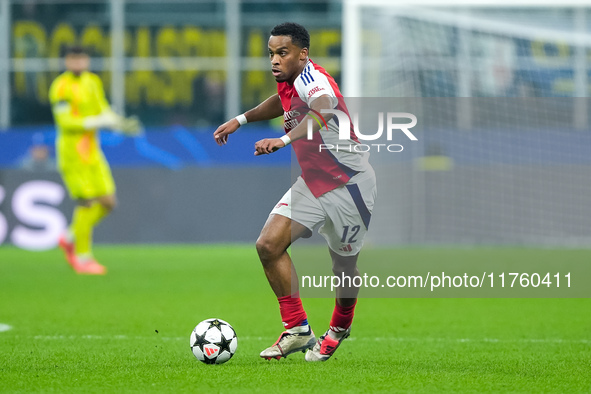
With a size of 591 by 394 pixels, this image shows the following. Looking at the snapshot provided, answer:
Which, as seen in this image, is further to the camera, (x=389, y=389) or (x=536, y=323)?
(x=536, y=323)

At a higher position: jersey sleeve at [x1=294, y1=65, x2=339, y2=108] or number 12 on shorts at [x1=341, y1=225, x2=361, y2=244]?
jersey sleeve at [x1=294, y1=65, x2=339, y2=108]

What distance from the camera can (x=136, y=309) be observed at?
28.4 ft

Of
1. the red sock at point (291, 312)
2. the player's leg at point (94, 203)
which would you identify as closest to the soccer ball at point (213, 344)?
the red sock at point (291, 312)

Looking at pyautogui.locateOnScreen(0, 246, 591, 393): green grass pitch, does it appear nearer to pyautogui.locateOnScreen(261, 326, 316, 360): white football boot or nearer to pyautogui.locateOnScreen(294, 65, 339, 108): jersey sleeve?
pyautogui.locateOnScreen(261, 326, 316, 360): white football boot

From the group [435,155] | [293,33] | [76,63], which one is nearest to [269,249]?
[293,33]

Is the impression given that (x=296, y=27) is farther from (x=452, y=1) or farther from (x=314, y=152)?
(x=452, y=1)

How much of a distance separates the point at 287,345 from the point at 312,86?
Result: 4.85ft

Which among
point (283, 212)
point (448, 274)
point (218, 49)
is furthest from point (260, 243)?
point (218, 49)

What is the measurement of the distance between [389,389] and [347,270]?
1.22 m

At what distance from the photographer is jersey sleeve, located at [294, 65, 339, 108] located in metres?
5.59

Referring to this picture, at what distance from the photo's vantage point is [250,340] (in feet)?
22.4

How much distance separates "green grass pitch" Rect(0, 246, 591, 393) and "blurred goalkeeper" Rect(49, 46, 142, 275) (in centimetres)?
43

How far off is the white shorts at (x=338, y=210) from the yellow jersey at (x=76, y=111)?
Answer: 6.43 meters

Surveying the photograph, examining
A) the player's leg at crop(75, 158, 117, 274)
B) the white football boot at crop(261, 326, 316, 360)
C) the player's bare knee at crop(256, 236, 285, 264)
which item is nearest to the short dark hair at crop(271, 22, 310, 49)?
the player's bare knee at crop(256, 236, 285, 264)
